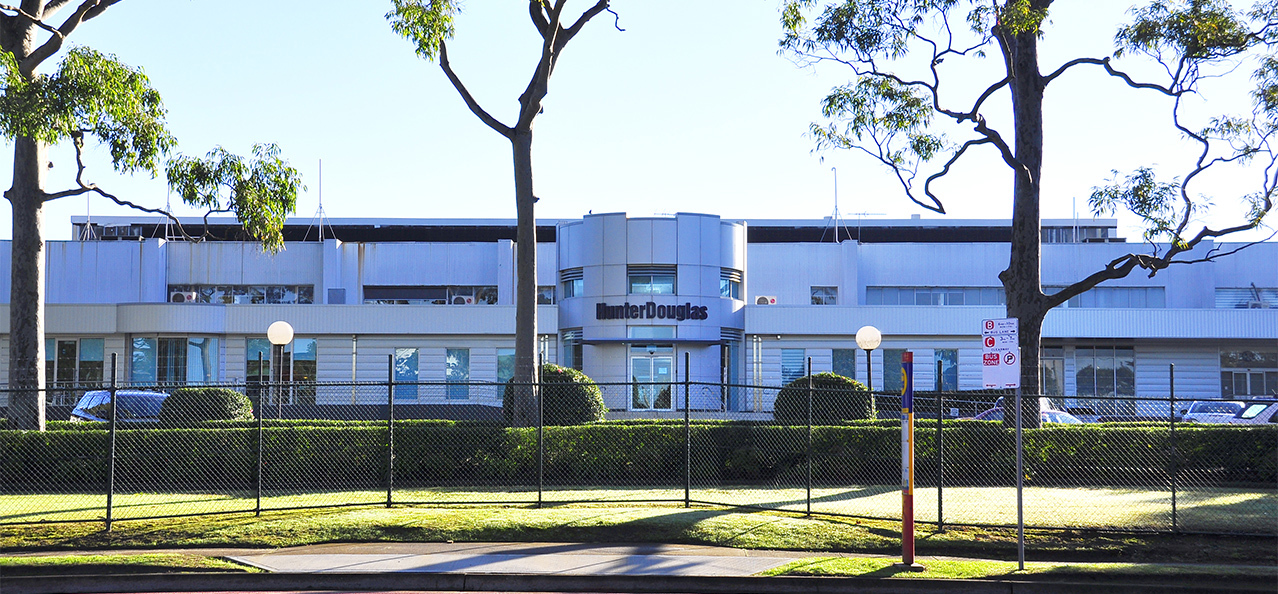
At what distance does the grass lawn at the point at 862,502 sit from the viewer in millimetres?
14828

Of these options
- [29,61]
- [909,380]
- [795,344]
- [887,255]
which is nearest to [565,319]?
[795,344]

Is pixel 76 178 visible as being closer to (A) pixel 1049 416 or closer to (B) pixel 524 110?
(B) pixel 524 110

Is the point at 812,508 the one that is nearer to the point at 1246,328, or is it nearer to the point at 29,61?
the point at 29,61

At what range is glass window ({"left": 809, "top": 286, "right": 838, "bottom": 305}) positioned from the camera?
45.3m

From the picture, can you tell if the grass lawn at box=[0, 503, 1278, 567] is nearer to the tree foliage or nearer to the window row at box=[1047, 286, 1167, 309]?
the tree foliage

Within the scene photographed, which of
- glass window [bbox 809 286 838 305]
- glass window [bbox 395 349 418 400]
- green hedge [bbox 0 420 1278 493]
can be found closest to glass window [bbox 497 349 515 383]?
glass window [bbox 395 349 418 400]

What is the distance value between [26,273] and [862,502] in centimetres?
1588

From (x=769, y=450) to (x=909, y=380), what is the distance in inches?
337

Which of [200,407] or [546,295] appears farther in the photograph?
[546,295]

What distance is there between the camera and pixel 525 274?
2144 cm

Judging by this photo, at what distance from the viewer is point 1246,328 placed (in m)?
40.6

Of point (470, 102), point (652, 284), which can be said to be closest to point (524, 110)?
point (470, 102)

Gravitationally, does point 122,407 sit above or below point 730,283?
below

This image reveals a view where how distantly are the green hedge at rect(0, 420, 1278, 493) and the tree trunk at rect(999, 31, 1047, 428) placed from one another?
2.56 meters
